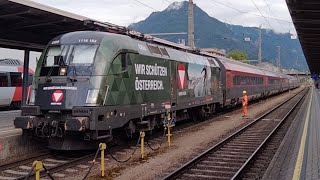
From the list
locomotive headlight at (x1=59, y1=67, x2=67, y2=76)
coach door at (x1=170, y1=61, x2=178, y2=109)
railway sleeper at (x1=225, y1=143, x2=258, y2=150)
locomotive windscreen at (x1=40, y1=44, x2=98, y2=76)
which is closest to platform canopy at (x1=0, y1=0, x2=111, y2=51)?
locomotive windscreen at (x1=40, y1=44, x2=98, y2=76)

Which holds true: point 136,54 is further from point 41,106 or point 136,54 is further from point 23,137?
point 23,137

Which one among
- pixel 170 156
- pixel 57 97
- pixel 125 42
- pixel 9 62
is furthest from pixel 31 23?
pixel 9 62

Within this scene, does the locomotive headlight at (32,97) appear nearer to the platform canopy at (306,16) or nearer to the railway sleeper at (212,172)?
the railway sleeper at (212,172)

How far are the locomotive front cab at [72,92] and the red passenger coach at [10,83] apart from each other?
16.5 metres

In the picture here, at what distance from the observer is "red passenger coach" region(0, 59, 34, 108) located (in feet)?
87.6

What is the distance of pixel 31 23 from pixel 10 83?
14508 mm

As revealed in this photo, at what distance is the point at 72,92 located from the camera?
1070cm

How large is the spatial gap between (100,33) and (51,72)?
172 centimetres

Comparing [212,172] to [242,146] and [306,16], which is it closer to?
[242,146]

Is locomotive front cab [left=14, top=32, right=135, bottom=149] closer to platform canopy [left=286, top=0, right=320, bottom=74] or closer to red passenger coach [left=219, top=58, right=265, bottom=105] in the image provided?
platform canopy [left=286, top=0, right=320, bottom=74]

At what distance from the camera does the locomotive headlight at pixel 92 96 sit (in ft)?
34.5

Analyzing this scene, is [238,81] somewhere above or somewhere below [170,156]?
above

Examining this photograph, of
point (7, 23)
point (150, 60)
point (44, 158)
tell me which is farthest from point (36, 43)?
point (44, 158)

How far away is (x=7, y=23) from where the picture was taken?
13.9 metres
